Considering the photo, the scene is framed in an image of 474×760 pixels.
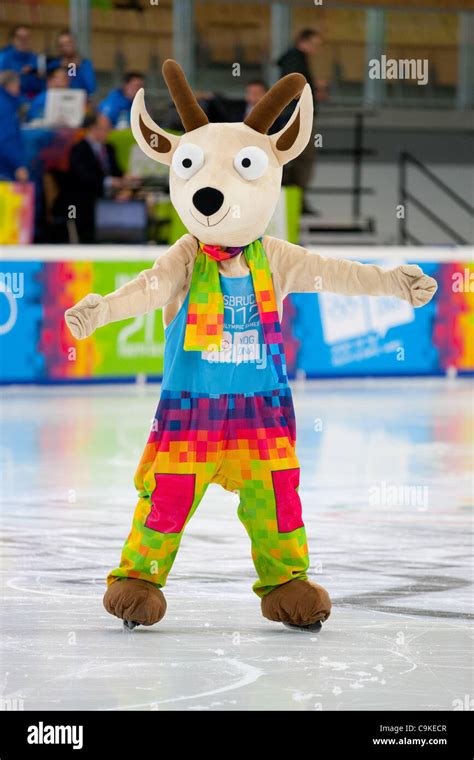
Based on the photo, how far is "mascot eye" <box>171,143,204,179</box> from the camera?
440 centimetres

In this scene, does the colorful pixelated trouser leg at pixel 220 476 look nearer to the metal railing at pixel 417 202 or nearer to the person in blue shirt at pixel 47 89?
the metal railing at pixel 417 202

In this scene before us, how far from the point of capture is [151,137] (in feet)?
15.0

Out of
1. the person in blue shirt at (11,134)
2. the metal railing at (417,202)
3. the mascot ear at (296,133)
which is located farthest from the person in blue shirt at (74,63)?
the mascot ear at (296,133)

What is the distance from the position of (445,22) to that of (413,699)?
16.1 m

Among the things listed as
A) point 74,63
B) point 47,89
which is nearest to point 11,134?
point 47,89

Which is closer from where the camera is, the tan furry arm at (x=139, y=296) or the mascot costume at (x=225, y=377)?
the tan furry arm at (x=139, y=296)

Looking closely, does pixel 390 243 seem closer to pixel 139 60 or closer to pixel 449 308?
pixel 449 308

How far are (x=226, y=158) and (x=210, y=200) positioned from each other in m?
0.16

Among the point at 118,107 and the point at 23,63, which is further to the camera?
the point at 118,107

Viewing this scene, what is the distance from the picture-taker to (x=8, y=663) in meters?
3.92

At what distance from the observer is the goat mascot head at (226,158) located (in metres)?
4.37

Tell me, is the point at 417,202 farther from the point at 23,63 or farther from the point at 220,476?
the point at 220,476

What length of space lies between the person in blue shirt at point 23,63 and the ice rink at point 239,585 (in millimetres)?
4755

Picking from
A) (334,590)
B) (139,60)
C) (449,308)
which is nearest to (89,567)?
(334,590)
